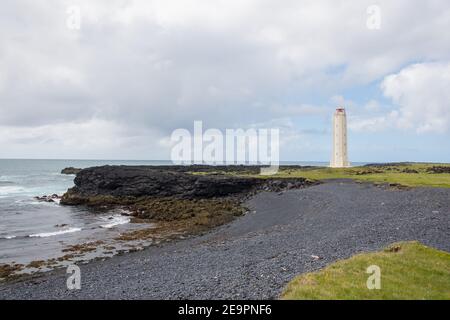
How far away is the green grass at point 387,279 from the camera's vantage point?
34.7 ft

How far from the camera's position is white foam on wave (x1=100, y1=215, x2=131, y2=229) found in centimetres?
4038

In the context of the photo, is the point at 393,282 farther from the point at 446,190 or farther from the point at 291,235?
the point at 446,190

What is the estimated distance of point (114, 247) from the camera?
2988 centimetres

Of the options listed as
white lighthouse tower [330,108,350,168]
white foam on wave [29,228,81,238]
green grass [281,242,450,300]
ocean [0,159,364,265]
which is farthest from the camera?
white lighthouse tower [330,108,350,168]

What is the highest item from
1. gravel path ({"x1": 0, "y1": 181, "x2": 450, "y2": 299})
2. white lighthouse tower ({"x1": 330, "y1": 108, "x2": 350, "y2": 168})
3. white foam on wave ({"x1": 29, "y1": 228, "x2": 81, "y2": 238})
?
white lighthouse tower ({"x1": 330, "y1": 108, "x2": 350, "y2": 168})

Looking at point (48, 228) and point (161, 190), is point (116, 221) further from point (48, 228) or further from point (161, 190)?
point (161, 190)

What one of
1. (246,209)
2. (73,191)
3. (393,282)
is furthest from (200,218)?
(73,191)

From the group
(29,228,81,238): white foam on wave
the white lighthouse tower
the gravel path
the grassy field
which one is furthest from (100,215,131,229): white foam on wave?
the white lighthouse tower

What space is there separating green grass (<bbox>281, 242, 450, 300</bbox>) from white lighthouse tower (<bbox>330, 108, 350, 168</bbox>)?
276 feet

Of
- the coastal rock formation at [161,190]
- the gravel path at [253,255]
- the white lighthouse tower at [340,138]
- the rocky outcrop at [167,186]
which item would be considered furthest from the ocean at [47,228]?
the white lighthouse tower at [340,138]

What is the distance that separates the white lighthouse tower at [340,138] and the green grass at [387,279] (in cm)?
8426

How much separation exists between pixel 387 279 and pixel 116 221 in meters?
36.9

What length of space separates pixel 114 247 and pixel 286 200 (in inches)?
1090

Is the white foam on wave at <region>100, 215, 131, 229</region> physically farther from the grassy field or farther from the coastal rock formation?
the grassy field
